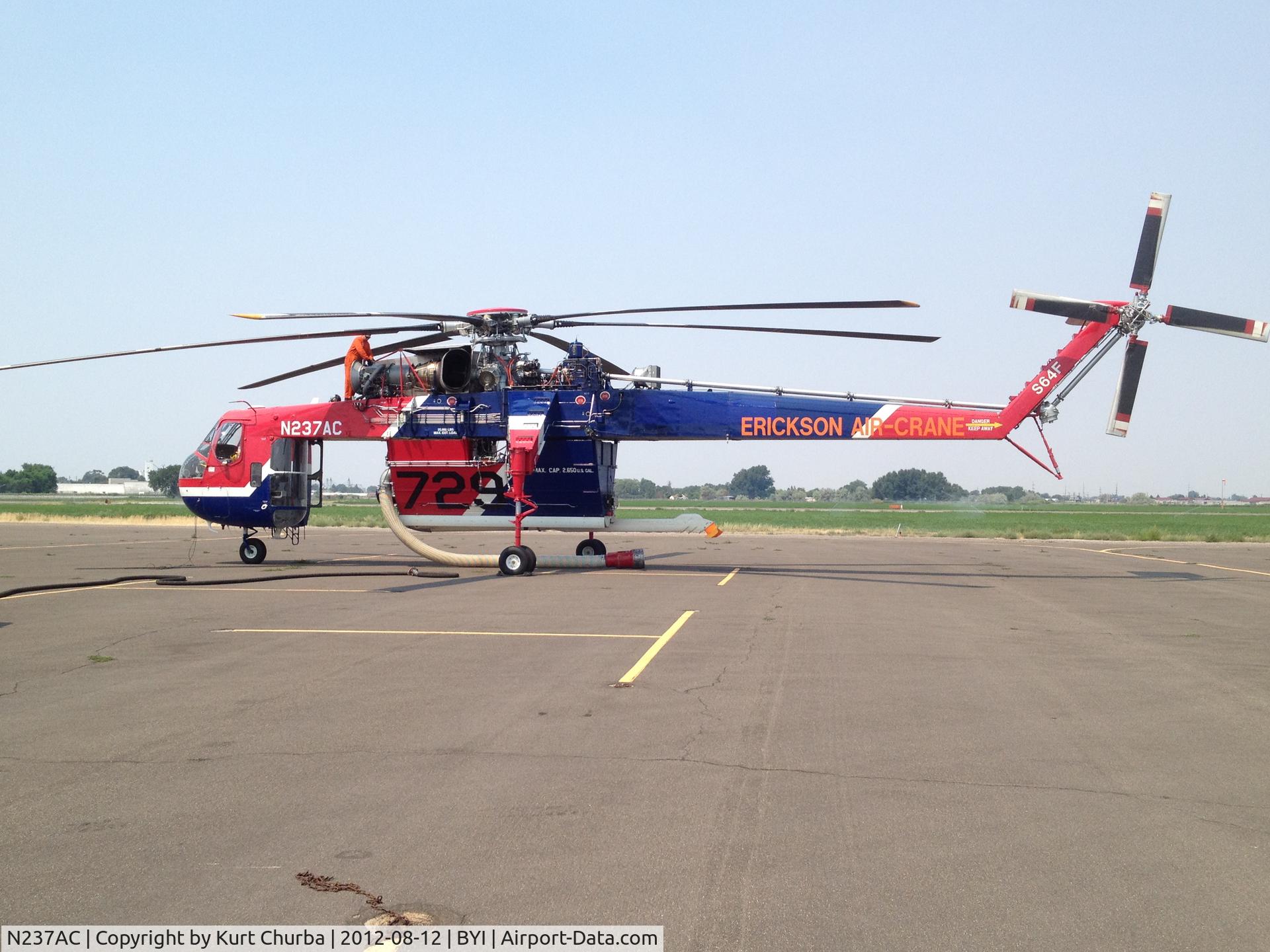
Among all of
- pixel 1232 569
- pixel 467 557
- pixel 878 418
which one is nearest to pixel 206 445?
pixel 467 557

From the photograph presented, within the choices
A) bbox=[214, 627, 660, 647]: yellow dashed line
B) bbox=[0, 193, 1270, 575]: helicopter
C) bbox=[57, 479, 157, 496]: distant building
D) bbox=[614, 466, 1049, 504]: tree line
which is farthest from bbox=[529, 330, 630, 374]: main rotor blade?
bbox=[57, 479, 157, 496]: distant building

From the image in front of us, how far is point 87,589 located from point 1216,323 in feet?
67.4

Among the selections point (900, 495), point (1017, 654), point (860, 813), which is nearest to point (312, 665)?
point (860, 813)

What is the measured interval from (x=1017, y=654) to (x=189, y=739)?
795 centimetres

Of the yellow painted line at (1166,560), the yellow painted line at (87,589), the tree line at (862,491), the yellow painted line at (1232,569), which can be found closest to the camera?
the yellow painted line at (87,589)

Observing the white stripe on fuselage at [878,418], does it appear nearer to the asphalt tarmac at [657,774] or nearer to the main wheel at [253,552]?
the asphalt tarmac at [657,774]

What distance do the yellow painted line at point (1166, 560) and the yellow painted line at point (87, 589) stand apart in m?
22.8

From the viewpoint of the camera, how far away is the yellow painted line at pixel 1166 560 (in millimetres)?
21859

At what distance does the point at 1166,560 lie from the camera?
2611 centimetres

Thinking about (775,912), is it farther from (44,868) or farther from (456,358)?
(456,358)

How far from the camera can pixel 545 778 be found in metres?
5.43

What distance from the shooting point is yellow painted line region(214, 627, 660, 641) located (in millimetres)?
10836

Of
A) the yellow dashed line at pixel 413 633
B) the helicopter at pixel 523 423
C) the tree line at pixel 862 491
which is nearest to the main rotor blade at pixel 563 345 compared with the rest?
the helicopter at pixel 523 423

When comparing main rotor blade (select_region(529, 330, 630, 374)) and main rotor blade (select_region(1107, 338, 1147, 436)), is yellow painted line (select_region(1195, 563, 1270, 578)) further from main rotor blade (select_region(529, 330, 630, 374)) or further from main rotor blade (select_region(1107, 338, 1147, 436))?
main rotor blade (select_region(529, 330, 630, 374))
